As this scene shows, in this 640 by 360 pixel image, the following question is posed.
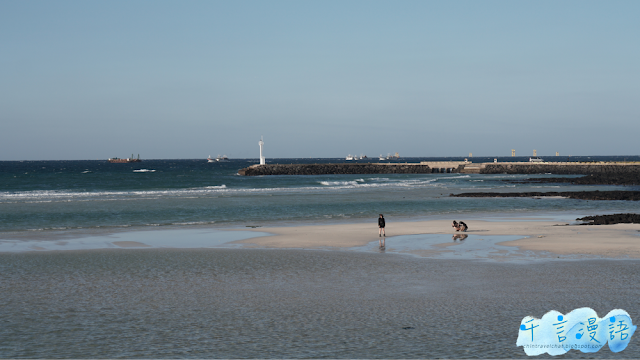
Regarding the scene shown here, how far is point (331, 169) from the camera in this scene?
5281 inches

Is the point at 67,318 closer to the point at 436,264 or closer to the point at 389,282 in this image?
the point at 389,282

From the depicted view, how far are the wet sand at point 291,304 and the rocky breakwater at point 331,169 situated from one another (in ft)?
356

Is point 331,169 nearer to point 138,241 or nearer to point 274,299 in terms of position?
point 138,241

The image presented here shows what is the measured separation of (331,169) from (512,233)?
353ft

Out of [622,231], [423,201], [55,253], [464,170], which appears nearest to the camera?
[55,253]

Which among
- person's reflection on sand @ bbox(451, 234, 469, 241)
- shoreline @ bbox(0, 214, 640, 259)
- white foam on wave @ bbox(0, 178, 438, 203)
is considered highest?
white foam on wave @ bbox(0, 178, 438, 203)

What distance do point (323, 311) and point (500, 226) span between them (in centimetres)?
1947

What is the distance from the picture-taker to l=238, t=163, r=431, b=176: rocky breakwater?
12890 centimetres

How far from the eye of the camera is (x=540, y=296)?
45.6ft

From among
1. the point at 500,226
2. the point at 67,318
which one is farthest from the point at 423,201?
the point at 67,318

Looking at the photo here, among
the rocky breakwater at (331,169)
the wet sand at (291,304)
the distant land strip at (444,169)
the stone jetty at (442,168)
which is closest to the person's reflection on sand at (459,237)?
the wet sand at (291,304)

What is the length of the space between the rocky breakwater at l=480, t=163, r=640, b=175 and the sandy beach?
7619cm

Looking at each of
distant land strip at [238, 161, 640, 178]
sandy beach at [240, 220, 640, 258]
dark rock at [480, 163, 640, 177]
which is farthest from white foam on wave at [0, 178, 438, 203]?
dark rock at [480, 163, 640, 177]

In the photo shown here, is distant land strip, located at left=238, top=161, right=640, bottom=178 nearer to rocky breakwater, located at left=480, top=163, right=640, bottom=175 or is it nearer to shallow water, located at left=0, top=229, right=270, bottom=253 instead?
rocky breakwater, located at left=480, top=163, right=640, bottom=175
